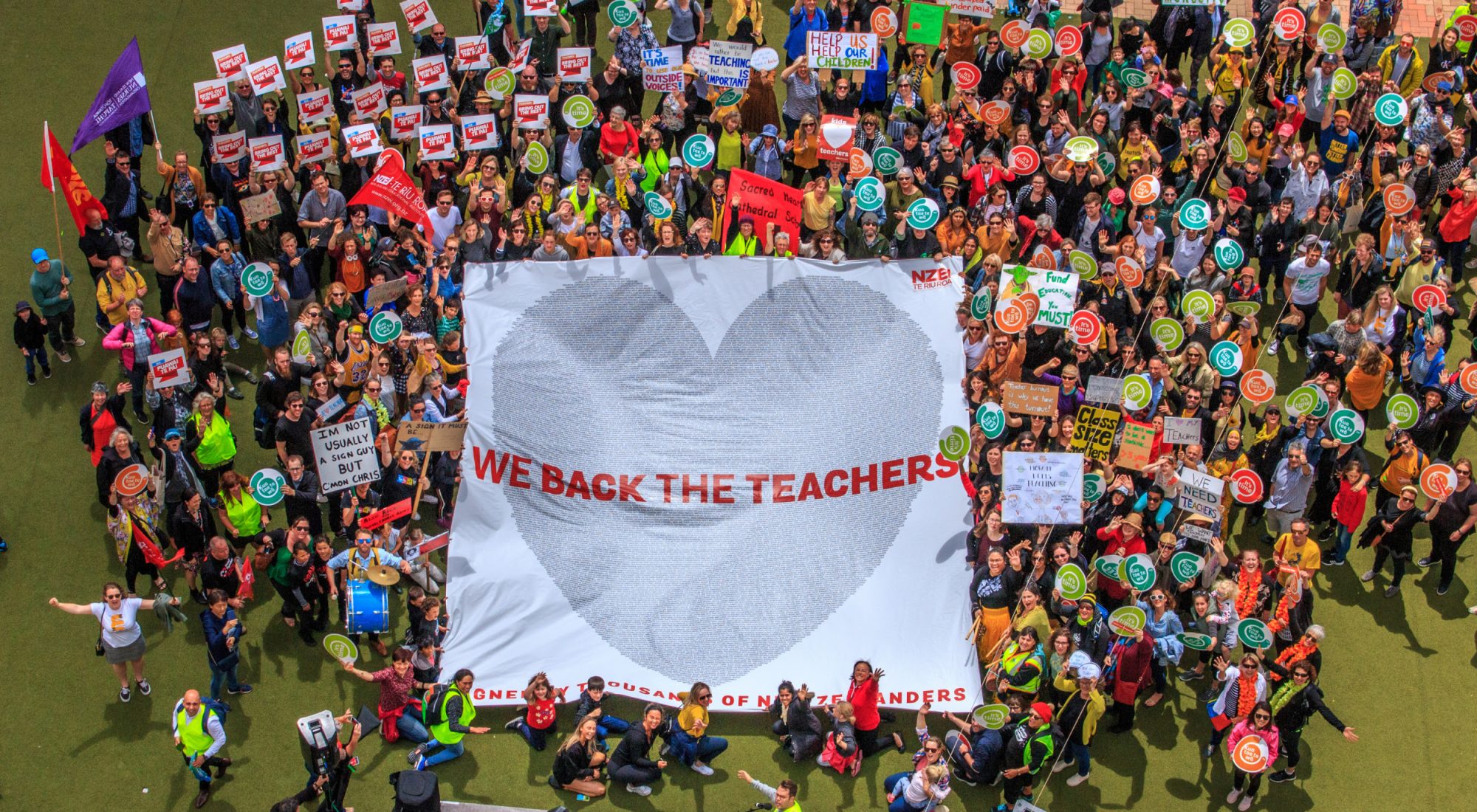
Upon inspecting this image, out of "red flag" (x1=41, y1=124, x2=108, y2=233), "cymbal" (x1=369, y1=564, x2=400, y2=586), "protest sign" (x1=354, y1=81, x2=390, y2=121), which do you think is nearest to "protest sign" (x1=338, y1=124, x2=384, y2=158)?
"protest sign" (x1=354, y1=81, x2=390, y2=121)

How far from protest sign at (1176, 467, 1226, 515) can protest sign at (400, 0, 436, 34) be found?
11414mm

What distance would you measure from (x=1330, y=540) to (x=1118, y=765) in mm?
3996

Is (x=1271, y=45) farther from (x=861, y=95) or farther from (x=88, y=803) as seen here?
(x=88, y=803)

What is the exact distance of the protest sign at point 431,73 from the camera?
2152 centimetres

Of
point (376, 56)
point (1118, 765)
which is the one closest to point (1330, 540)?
point (1118, 765)

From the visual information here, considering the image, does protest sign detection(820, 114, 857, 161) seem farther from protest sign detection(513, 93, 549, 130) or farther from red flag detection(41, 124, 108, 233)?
red flag detection(41, 124, 108, 233)

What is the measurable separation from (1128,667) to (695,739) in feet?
14.2

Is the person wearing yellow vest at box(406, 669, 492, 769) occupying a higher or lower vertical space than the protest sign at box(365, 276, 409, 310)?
lower

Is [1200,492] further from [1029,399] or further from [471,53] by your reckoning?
[471,53]

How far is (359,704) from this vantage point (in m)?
17.4

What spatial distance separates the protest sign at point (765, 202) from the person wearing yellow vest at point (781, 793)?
6707 millimetres

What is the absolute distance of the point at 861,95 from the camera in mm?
22688

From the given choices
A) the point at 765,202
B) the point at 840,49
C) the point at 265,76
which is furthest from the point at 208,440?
the point at 840,49

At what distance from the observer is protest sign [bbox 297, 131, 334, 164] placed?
20.4m
